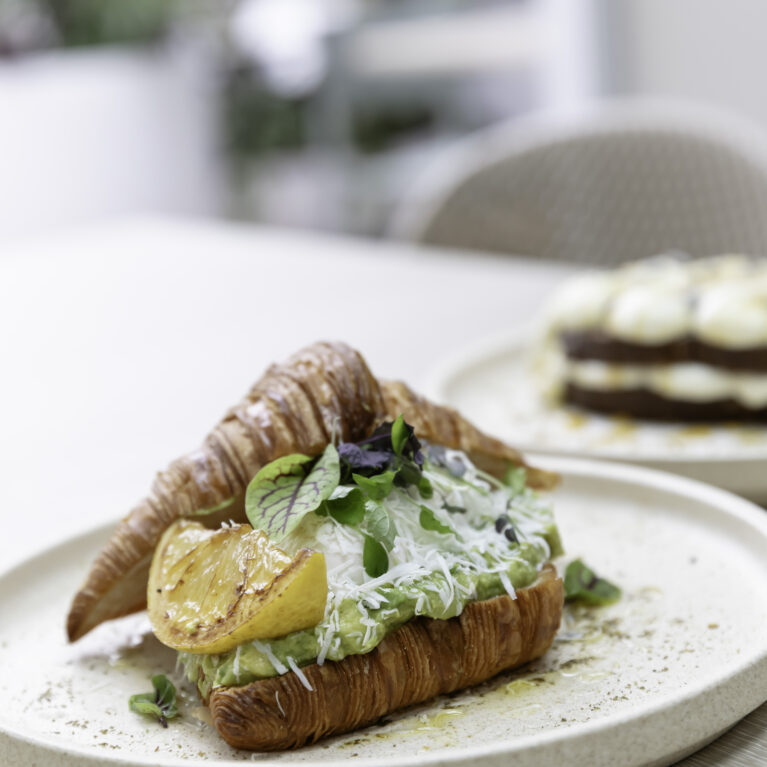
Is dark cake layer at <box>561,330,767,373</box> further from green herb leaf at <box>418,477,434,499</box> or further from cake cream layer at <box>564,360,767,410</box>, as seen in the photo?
green herb leaf at <box>418,477,434,499</box>

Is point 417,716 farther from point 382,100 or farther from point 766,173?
point 382,100

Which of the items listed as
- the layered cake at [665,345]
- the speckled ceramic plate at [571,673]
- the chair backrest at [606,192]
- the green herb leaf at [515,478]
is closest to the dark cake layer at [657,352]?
the layered cake at [665,345]

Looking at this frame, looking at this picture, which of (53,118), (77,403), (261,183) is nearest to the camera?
(77,403)

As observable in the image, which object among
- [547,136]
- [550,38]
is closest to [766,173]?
[547,136]

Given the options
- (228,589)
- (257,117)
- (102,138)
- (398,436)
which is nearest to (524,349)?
(398,436)

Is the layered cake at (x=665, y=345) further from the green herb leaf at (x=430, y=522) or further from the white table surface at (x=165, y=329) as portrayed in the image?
the green herb leaf at (x=430, y=522)

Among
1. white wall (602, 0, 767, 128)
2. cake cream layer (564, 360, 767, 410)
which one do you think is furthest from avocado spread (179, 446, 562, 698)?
white wall (602, 0, 767, 128)
